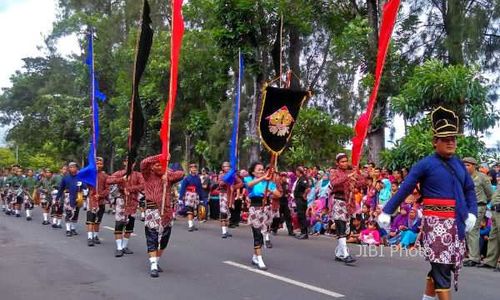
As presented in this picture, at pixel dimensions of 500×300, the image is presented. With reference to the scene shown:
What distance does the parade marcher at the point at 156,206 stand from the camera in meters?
8.70

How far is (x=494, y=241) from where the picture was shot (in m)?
9.91

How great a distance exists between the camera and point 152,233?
869 cm

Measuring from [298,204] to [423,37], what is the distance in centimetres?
890

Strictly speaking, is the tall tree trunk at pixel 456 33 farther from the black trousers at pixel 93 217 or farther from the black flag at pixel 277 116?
the black trousers at pixel 93 217

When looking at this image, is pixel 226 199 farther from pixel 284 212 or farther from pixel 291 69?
pixel 291 69

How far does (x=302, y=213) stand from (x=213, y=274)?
620 centimetres

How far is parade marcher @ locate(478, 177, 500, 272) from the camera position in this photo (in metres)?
9.85

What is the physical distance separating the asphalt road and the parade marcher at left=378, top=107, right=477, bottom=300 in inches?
67.4

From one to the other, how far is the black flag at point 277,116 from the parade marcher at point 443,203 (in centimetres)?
423

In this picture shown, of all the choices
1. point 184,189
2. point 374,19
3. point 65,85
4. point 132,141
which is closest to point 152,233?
point 132,141

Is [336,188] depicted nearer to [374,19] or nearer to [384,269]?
[384,269]

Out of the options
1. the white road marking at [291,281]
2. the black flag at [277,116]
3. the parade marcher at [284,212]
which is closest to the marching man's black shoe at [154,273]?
the white road marking at [291,281]

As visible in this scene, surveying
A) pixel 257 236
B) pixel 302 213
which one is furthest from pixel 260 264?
pixel 302 213

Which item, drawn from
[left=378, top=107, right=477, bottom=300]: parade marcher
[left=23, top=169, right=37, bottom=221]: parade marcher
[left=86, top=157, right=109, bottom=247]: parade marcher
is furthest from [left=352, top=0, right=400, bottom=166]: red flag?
[left=23, top=169, right=37, bottom=221]: parade marcher
